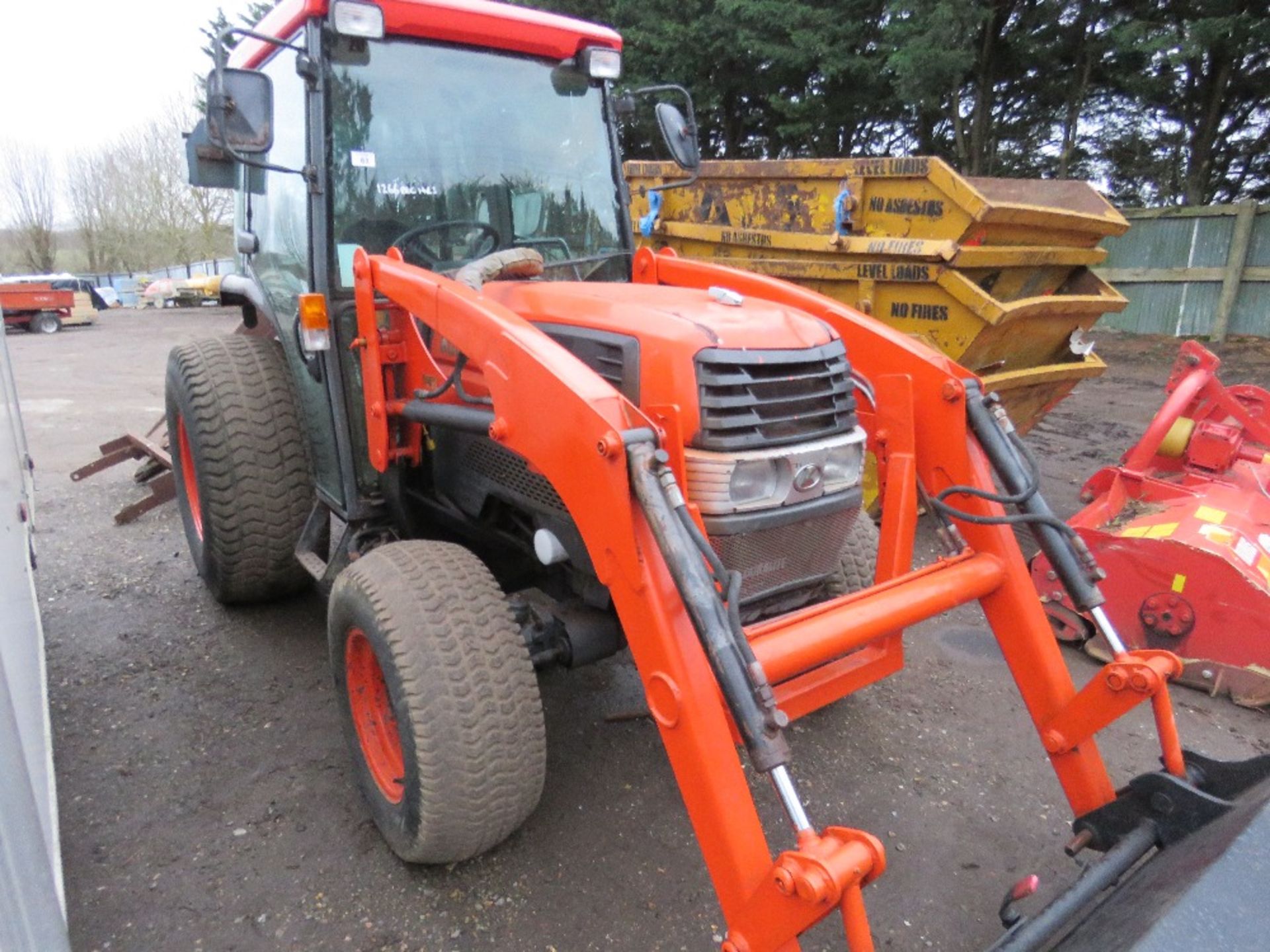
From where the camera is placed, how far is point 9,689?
1.62m

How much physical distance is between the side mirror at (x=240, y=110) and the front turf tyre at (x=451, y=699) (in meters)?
1.30

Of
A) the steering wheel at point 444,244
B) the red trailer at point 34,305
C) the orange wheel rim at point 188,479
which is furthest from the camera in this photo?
the red trailer at point 34,305

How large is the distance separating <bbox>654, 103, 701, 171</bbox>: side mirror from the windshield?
0.77 ft

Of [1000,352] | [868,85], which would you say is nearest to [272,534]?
[1000,352]

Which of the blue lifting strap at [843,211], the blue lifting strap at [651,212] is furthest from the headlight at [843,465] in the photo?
the blue lifting strap at [651,212]

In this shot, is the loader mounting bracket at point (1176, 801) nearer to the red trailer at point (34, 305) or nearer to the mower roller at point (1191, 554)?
the mower roller at point (1191, 554)

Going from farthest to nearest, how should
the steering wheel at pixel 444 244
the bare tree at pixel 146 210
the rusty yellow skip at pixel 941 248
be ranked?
the bare tree at pixel 146 210 → the rusty yellow skip at pixel 941 248 → the steering wheel at pixel 444 244

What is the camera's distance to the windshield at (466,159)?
2840 mm

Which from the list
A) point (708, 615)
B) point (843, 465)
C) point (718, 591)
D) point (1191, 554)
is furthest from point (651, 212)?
point (708, 615)

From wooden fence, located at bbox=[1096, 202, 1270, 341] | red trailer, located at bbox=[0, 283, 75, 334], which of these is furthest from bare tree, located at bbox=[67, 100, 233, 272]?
wooden fence, located at bbox=[1096, 202, 1270, 341]

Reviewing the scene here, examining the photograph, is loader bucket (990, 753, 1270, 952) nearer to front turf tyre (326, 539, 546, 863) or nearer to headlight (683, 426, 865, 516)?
headlight (683, 426, 865, 516)

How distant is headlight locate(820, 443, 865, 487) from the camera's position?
227 cm

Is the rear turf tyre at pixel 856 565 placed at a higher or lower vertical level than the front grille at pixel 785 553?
lower

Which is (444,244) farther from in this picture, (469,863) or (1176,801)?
(1176,801)
